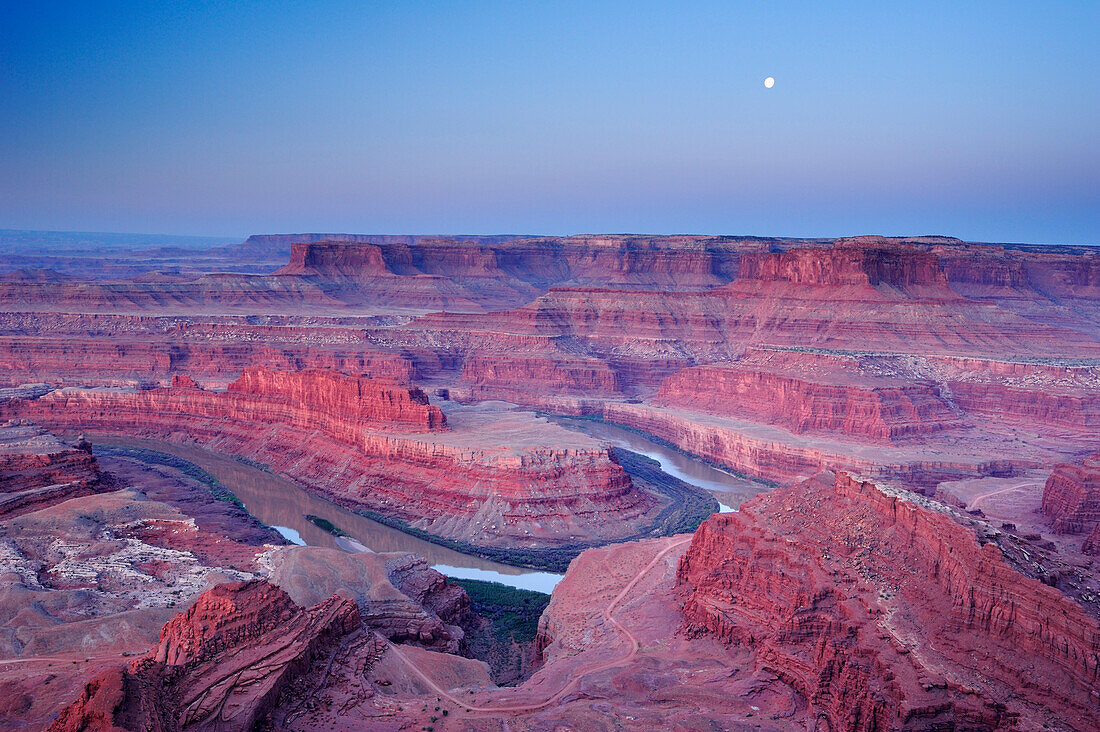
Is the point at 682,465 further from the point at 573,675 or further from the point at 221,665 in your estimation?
the point at 221,665

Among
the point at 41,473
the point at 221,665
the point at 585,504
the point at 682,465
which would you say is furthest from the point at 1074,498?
the point at 41,473

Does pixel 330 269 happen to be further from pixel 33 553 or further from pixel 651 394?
pixel 33 553

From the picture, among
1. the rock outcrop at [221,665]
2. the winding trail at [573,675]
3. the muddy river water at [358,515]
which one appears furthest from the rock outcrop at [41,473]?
the winding trail at [573,675]

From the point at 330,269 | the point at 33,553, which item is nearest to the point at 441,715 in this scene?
the point at 33,553

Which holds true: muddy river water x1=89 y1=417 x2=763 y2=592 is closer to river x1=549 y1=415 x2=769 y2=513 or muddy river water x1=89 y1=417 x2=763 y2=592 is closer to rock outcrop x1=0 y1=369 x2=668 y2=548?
river x1=549 y1=415 x2=769 y2=513

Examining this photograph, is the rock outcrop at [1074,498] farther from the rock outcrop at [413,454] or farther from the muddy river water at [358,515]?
the rock outcrop at [413,454]

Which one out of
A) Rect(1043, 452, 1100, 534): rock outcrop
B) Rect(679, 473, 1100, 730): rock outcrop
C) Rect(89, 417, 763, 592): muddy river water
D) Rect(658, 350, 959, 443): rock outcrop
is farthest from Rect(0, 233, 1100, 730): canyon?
Rect(89, 417, 763, 592): muddy river water
